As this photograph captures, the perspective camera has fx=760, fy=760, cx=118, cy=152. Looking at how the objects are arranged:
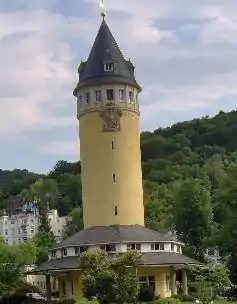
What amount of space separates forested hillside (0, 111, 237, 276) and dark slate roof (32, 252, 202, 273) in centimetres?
509

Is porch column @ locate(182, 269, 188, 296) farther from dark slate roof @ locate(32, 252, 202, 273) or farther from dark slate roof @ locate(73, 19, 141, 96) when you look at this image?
dark slate roof @ locate(73, 19, 141, 96)

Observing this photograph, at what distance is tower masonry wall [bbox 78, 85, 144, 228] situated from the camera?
188ft

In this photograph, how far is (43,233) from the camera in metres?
101

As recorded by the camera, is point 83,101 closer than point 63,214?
Yes

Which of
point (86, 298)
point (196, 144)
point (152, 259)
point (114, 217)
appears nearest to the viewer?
point (86, 298)

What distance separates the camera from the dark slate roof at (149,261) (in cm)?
5184

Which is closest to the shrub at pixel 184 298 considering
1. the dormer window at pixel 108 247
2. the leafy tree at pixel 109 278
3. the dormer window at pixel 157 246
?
the dormer window at pixel 157 246

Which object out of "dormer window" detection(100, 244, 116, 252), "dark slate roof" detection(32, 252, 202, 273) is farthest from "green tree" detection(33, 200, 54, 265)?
"dormer window" detection(100, 244, 116, 252)

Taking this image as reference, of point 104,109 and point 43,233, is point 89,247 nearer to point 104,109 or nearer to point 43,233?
point 104,109

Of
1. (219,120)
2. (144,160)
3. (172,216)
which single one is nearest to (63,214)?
(144,160)

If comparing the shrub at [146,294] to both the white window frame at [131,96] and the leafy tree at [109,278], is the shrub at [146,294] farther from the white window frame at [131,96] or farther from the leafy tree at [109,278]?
the white window frame at [131,96]

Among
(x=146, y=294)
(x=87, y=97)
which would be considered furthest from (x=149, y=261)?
(x=87, y=97)

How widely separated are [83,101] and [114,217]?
31.4 ft

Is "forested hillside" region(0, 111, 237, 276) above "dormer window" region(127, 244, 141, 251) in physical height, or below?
above
